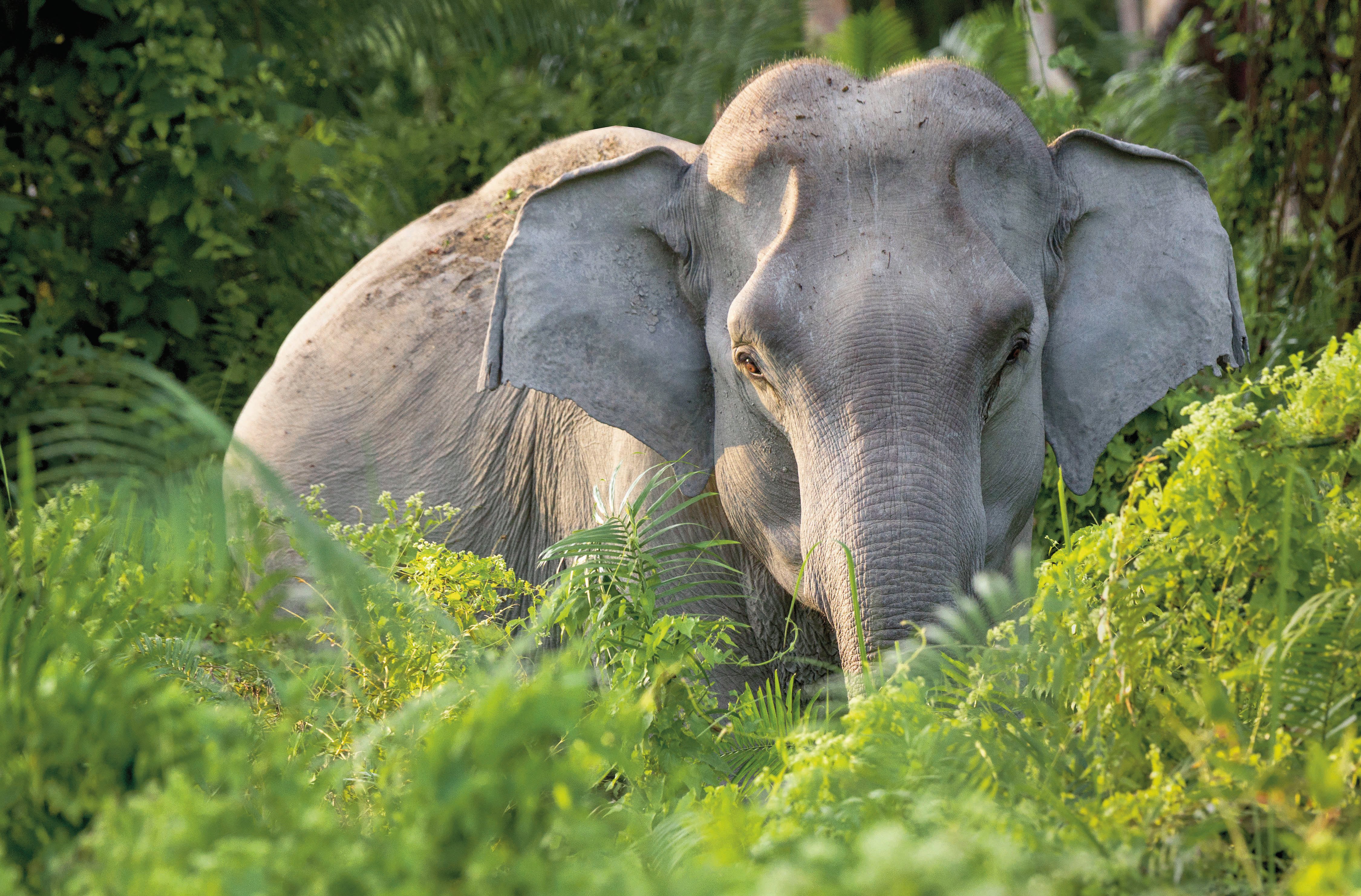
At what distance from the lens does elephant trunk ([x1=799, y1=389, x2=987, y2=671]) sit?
2721mm

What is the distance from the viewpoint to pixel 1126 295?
137 inches

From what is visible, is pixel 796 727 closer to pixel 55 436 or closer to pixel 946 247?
pixel 946 247

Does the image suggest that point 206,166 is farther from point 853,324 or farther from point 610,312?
point 853,324

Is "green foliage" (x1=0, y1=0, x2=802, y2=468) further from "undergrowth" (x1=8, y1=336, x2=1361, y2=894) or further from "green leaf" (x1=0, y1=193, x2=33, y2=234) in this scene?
"undergrowth" (x1=8, y1=336, x2=1361, y2=894)

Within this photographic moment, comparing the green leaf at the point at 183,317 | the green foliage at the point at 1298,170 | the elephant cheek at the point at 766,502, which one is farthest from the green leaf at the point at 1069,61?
the green leaf at the point at 183,317

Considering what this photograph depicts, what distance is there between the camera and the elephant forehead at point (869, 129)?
3.12m

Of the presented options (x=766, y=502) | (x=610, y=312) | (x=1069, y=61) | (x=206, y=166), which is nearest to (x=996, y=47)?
(x=1069, y=61)

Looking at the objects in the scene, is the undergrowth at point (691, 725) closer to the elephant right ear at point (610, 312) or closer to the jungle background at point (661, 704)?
the jungle background at point (661, 704)

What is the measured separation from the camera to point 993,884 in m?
1.35

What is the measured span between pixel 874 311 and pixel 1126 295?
36.3 inches

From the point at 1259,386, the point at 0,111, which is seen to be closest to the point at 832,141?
the point at 1259,386

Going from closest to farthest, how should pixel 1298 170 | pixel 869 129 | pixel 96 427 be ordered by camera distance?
pixel 869 129, pixel 96 427, pixel 1298 170

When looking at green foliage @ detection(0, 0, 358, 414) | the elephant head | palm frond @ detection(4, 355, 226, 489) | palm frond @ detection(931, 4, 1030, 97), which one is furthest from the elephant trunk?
palm frond @ detection(931, 4, 1030, 97)

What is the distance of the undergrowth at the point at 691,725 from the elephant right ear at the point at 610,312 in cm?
49
